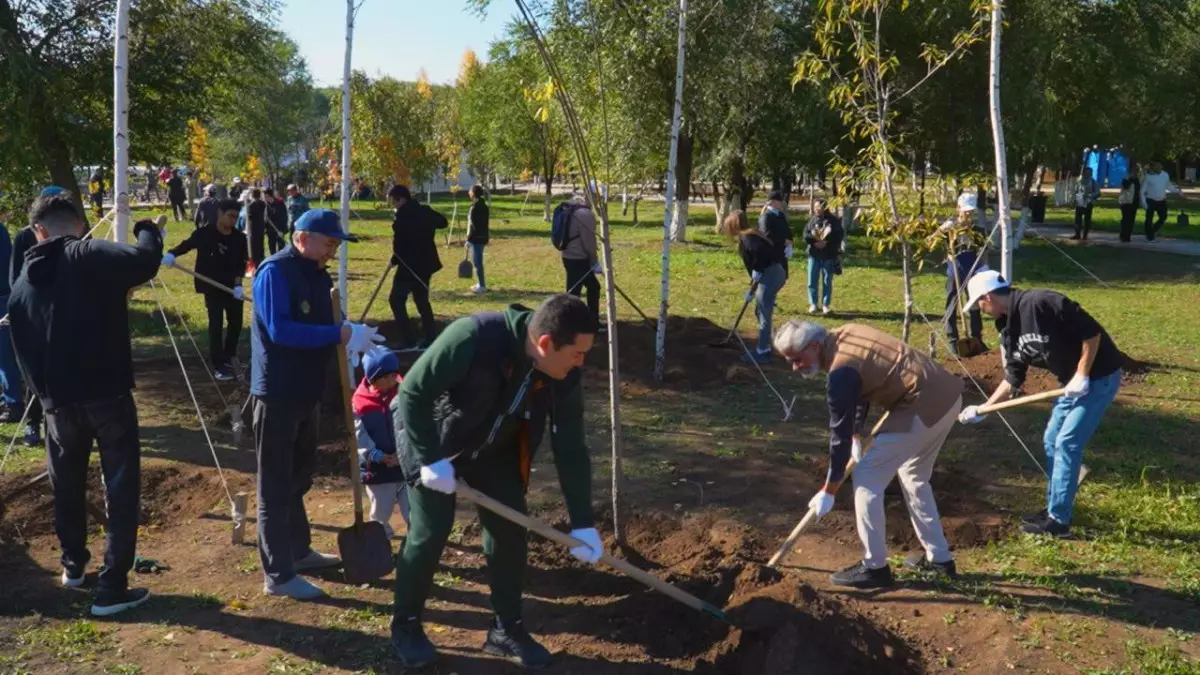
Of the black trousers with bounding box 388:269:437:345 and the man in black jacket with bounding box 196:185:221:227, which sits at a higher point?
the man in black jacket with bounding box 196:185:221:227

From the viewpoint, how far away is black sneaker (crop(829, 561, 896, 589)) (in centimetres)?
545

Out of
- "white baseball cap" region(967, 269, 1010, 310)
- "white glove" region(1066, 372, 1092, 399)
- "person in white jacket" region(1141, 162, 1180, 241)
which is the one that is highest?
"person in white jacket" region(1141, 162, 1180, 241)

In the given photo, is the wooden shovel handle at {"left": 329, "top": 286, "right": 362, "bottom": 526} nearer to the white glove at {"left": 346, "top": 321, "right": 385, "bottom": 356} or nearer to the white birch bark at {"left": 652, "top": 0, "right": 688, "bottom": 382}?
the white glove at {"left": 346, "top": 321, "right": 385, "bottom": 356}

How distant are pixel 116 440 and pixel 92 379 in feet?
1.06

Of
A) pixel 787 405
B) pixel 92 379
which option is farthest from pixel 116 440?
pixel 787 405

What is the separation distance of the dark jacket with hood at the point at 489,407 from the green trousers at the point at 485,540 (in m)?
0.07

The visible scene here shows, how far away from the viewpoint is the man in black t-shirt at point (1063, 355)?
231 inches

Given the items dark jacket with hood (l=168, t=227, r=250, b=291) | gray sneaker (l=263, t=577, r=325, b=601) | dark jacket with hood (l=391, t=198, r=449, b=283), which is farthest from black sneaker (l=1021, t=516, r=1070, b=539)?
dark jacket with hood (l=168, t=227, r=250, b=291)

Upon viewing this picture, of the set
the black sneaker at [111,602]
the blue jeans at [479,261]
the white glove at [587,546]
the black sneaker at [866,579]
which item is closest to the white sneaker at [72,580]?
the black sneaker at [111,602]

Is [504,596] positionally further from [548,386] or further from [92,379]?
[92,379]

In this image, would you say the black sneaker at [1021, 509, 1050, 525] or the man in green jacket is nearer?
the man in green jacket

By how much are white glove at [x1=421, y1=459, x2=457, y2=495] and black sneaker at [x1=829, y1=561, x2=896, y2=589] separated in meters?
2.42

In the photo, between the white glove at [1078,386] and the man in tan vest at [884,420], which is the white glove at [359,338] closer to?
the man in tan vest at [884,420]

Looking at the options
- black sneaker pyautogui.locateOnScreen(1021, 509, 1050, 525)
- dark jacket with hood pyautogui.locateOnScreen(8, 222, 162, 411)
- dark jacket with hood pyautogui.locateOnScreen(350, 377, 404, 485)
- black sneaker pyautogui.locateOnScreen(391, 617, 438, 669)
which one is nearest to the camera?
black sneaker pyautogui.locateOnScreen(391, 617, 438, 669)
